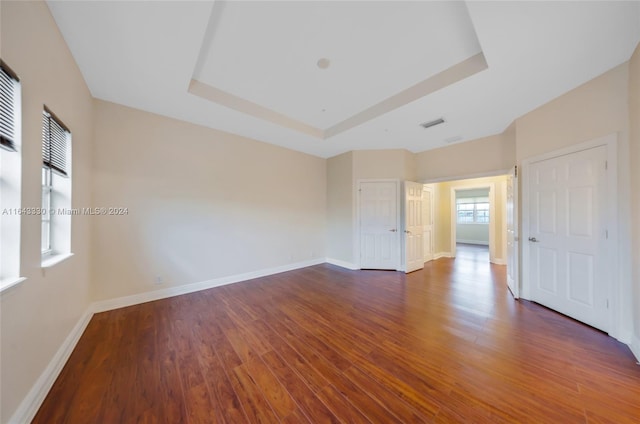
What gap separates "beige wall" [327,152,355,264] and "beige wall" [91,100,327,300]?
104 cm

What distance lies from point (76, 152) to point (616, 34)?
5343mm

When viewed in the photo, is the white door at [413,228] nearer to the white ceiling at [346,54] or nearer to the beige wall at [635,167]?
the white ceiling at [346,54]

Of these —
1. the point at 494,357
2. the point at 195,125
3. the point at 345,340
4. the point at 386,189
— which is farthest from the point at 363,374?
the point at 195,125

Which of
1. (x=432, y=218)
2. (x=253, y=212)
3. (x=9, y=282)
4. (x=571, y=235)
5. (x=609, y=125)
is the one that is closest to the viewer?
(x=9, y=282)

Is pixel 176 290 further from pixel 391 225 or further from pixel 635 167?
pixel 635 167

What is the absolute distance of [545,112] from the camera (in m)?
2.84

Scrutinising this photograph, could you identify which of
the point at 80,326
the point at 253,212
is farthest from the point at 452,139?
the point at 80,326

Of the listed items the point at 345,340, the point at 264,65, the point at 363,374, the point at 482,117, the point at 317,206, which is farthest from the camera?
the point at 317,206

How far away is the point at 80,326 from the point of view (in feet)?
7.54

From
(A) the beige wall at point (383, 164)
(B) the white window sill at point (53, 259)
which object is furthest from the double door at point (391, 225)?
(B) the white window sill at point (53, 259)

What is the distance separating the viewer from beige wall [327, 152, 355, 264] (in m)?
5.14

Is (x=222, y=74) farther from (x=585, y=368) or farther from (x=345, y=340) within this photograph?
(x=585, y=368)

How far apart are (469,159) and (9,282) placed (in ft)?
19.6

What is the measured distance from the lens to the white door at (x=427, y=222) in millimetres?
5270
